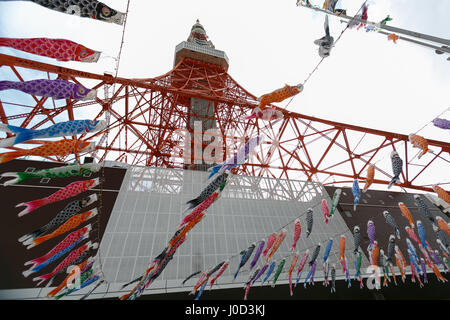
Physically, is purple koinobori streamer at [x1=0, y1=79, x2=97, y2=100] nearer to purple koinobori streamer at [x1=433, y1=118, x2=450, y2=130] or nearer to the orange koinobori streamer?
the orange koinobori streamer

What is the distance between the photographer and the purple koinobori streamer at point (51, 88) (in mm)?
5766

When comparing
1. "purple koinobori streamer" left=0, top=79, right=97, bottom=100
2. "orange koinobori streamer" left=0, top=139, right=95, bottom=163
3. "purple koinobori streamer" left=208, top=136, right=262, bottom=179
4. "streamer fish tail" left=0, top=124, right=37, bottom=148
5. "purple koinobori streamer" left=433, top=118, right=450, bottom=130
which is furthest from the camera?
"purple koinobori streamer" left=433, top=118, right=450, bottom=130

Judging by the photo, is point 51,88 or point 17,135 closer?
point 17,135

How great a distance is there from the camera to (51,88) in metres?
6.10

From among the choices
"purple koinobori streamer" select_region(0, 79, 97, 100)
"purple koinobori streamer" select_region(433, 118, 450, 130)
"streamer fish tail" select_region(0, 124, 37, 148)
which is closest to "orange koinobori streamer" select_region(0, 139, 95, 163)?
"streamer fish tail" select_region(0, 124, 37, 148)

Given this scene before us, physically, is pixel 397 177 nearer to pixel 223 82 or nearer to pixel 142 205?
pixel 142 205

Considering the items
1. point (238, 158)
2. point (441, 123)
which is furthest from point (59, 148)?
point (441, 123)

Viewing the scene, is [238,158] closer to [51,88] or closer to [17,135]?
[17,135]

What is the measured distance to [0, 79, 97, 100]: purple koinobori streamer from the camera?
577 cm

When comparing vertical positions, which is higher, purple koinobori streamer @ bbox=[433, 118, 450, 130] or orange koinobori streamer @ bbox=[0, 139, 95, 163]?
purple koinobori streamer @ bbox=[433, 118, 450, 130]

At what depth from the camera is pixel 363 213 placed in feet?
56.0

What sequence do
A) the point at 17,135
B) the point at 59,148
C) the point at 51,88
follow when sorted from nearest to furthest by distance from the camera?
1. the point at 17,135
2. the point at 59,148
3. the point at 51,88

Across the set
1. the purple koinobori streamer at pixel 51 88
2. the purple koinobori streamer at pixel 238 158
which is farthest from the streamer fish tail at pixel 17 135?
the purple koinobori streamer at pixel 238 158
